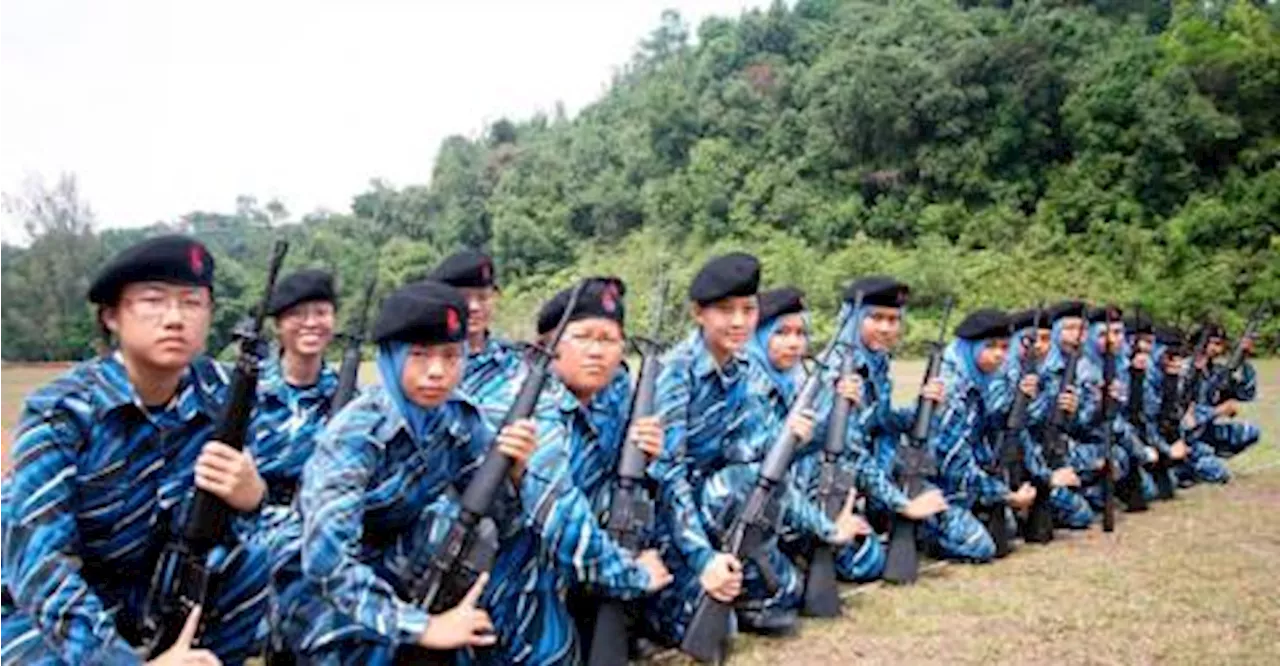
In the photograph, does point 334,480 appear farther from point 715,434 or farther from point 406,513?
point 715,434

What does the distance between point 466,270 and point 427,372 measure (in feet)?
7.55

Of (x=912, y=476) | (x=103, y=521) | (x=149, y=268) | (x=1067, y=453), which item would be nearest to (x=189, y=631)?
(x=103, y=521)

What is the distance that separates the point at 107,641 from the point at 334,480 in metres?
0.89

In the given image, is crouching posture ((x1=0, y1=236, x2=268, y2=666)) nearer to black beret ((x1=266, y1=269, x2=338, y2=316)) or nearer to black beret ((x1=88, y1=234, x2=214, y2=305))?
black beret ((x1=88, y1=234, x2=214, y2=305))

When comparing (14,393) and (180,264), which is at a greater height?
(180,264)

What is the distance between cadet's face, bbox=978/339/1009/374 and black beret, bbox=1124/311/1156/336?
2906 millimetres

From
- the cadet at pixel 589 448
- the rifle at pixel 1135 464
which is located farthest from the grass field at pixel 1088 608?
the cadet at pixel 589 448

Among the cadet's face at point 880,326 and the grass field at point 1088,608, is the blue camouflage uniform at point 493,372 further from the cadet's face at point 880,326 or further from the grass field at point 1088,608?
the cadet's face at point 880,326

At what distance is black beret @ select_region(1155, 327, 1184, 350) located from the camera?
38.4 feet

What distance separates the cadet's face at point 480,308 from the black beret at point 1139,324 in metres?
6.91

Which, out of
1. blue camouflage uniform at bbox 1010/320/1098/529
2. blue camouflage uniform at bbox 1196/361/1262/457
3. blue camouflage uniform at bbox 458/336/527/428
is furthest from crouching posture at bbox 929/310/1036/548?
blue camouflage uniform at bbox 1196/361/1262/457

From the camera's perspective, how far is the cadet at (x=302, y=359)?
5.84m

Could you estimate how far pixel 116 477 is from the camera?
144 inches

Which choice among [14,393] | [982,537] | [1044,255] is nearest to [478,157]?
[1044,255]
